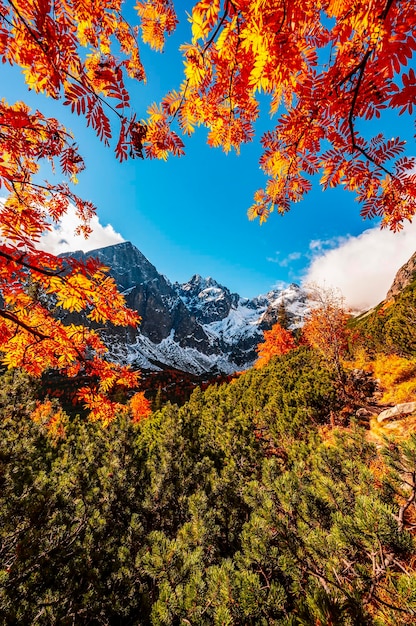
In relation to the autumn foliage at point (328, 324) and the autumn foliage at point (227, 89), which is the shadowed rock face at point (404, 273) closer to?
the autumn foliage at point (328, 324)

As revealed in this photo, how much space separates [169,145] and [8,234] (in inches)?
80.5

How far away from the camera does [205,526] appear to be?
3.88 meters

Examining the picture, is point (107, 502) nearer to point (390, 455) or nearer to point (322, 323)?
point (390, 455)

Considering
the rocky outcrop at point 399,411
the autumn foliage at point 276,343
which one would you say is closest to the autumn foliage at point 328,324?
the rocky outcrop at point 399,411

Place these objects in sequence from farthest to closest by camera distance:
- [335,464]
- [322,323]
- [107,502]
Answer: [322,323], [107,502], [335,464]

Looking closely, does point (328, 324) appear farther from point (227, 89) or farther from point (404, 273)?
point (404, 273)

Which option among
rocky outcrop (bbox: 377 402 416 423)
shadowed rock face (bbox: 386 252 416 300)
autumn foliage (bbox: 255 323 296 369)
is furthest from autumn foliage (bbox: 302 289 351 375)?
shadowed rock face (bbox: 386 252 416 300)

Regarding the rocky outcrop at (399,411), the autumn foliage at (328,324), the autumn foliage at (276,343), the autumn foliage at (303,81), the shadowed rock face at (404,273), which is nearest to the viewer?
the autumn foliage at (303,81)

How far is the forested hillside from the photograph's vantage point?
1.98m

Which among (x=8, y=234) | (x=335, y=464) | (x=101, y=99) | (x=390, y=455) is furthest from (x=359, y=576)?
(x=101, y=99)

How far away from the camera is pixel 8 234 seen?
7.79ft

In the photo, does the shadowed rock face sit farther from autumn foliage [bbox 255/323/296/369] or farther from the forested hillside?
the forested hillside

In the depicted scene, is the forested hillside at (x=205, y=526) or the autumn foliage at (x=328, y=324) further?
the autumn foliage at (x=328, y=324)

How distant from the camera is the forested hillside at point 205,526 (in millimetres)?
1979
